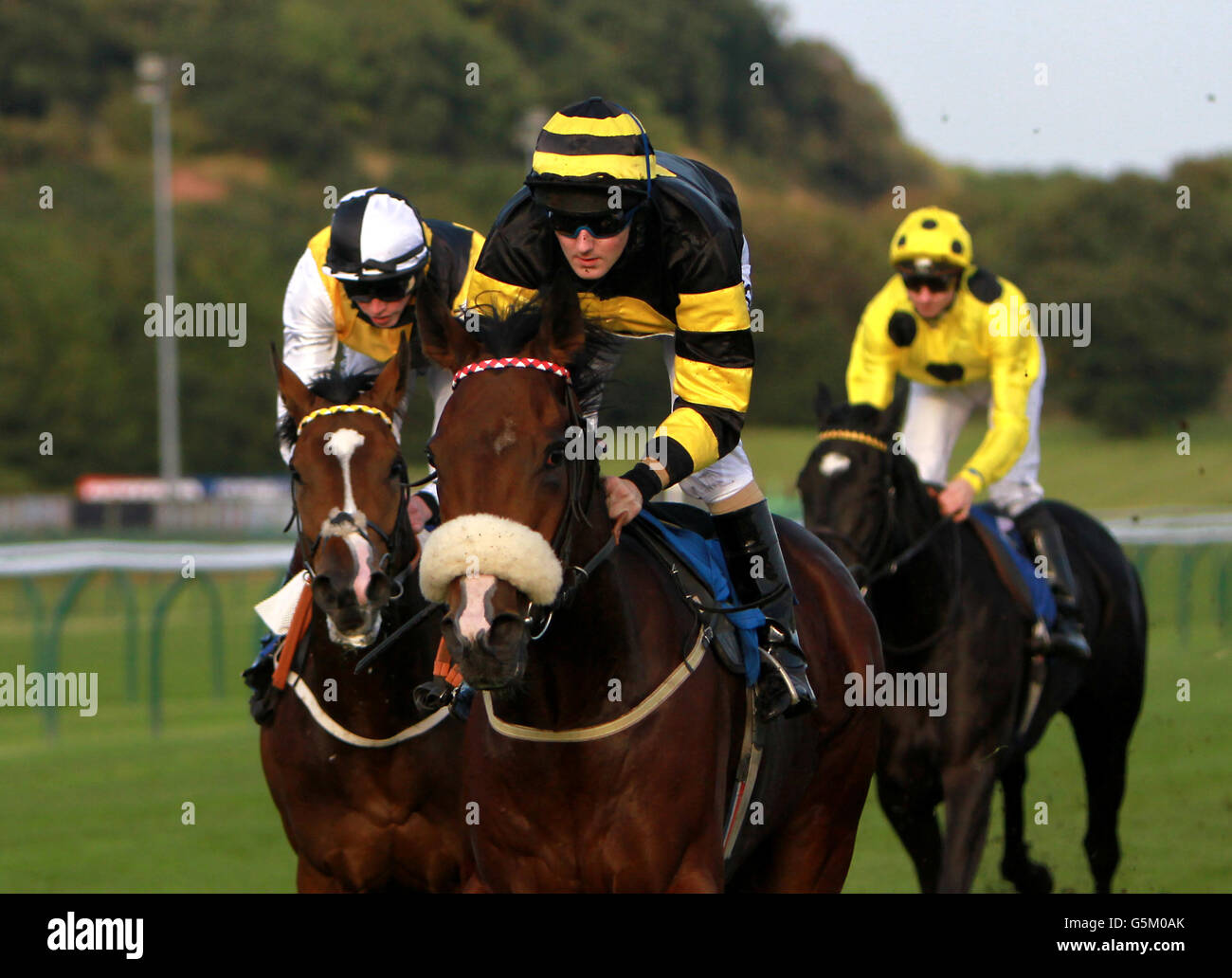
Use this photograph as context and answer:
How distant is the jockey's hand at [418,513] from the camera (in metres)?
4.82

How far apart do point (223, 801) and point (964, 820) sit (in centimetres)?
427

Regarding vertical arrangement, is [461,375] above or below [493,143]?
below

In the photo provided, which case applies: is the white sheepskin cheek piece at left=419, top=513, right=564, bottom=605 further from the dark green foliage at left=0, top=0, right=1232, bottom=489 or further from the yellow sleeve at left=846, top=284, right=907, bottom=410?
the yellow sleeve at left=846, top=284, right=907, bottom=410

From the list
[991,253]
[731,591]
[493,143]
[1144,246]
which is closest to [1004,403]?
[731,591]

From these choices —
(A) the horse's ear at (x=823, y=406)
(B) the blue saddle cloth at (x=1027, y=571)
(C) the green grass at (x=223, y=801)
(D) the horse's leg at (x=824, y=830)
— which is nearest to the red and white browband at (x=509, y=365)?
(D) the horse's leg at (x=824, y=830)

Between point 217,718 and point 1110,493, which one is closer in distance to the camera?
point 217,718

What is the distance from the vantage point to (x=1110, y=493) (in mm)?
32281

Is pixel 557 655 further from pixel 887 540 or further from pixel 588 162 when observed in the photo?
pixel 887 540

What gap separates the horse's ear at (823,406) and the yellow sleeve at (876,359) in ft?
1.26

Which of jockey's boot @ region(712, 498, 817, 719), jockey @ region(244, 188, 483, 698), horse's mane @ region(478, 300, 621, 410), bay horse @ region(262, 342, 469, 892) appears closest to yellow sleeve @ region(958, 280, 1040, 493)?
jockey @ region(244, 188, 483, 698)

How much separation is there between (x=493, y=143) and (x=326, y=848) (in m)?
65.6

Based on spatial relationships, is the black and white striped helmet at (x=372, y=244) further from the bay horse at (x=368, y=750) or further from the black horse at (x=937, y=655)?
the black horse at (x=937, y=655)

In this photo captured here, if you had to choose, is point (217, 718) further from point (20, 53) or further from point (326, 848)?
point (20, 53)

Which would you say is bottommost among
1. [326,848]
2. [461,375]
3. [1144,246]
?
[326,848]
